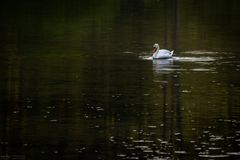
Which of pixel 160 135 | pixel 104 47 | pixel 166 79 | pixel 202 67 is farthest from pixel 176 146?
pixel 104 47

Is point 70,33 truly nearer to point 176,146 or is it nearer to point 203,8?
point 203,8

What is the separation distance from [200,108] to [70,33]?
32.3 m

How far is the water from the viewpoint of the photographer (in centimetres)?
3050

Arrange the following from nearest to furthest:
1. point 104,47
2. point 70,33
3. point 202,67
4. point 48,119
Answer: point 48,119 → point 202,67 → point 104,47 → point 70,33

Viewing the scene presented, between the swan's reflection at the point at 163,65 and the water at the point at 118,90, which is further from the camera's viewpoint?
the swan's reflection at the point at 163,65

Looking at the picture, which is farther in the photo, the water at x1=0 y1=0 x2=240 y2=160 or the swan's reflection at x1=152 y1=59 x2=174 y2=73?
the swan's reflection at x1=152 y1=59 x2=174 y2=73

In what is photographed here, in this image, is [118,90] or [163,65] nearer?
[118,90]

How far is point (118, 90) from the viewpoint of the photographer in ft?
134

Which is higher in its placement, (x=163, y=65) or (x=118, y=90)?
(x=163, y=65)

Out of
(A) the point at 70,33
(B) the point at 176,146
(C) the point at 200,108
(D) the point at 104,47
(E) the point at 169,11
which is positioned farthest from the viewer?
(E) the point at 169,11

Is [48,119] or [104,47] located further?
[104,47]

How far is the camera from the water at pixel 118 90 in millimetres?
30500

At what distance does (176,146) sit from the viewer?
30.3m

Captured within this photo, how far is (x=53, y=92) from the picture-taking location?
4028 centimetres
